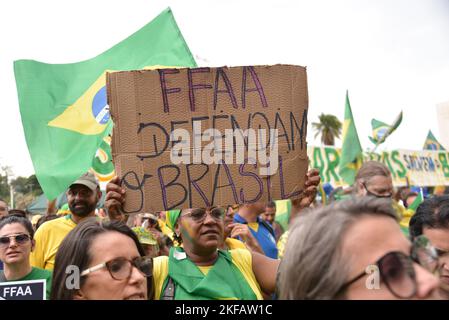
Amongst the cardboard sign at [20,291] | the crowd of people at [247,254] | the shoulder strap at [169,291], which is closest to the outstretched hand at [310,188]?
the crowd of people at [247,254]

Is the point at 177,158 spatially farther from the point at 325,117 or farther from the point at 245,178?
the point at 325,117

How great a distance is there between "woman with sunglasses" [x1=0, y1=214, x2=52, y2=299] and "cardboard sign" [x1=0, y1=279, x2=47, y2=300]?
0.52 meters

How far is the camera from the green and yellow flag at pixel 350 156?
6.82m

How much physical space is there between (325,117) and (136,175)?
37.2 metres

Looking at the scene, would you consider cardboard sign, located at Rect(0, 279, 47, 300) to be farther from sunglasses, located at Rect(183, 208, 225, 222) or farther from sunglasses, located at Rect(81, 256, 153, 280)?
sunglasses, located at Rect(183, 208, 225, 222)

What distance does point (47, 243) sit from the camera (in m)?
3.83

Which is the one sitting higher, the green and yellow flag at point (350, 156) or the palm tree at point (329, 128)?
the palm tree at point (329, 128)

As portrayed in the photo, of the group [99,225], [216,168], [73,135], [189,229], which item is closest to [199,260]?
[189,229]

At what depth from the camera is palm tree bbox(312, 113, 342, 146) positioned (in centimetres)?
3884

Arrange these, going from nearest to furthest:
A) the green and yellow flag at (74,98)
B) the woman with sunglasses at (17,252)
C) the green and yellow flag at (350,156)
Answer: the woman with sunglasses at (17,252) < the green and yellow flag at (74,98) < the green and yellow flag at (350,156)

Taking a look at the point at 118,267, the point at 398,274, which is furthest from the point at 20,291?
the point at 398,274

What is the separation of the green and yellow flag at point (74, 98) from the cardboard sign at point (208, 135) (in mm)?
1028

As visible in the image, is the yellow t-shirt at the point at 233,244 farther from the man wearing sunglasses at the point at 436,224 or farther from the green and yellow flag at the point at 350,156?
the green and yellow flag at the point at 350,156

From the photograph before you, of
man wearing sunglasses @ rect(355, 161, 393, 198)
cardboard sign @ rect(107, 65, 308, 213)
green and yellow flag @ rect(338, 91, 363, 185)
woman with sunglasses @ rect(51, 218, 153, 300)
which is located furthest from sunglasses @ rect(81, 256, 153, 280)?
green and yellow flag @ rect(338, 91, 363, 185)
